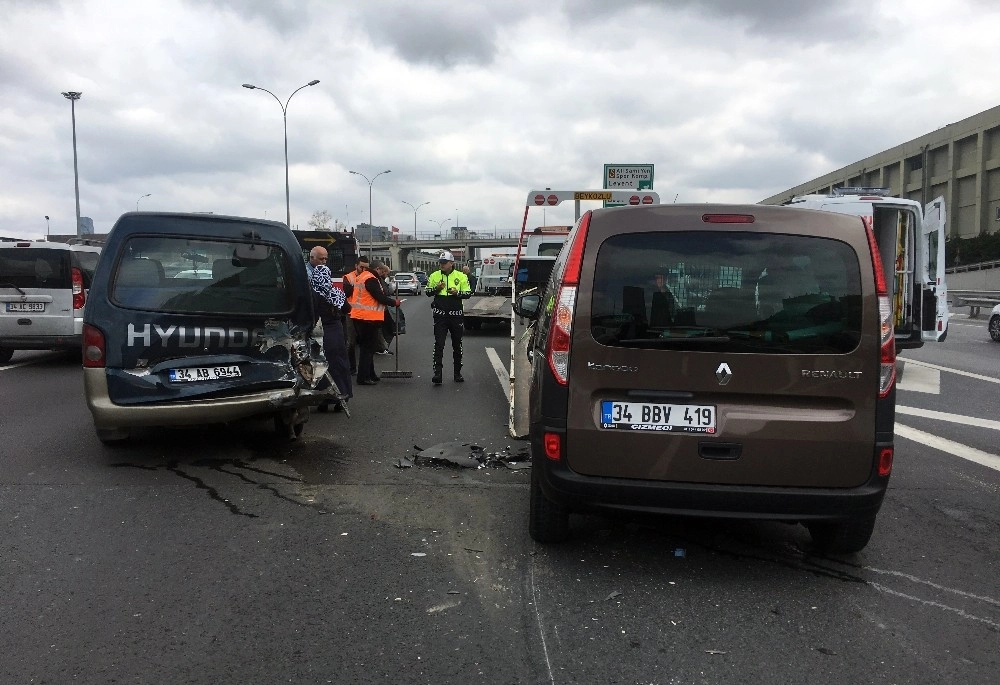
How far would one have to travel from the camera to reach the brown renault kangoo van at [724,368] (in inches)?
150

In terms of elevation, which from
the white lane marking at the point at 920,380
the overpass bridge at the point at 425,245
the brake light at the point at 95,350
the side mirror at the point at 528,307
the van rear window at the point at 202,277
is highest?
the overpass bridge at the point at 425,245

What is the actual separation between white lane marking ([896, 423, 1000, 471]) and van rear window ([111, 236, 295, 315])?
5692mm

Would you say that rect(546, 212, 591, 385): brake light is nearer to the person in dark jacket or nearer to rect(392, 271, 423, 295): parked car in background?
the person in dark jacket

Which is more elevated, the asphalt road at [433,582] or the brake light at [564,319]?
the brake light at [564,319]

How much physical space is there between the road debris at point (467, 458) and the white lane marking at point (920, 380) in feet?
21.2

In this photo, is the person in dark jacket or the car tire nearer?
the car tire

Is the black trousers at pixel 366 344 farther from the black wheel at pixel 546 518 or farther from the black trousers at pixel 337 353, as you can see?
the black wheel at pixel 546 518

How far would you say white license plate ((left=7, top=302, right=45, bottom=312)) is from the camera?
11.9 meters

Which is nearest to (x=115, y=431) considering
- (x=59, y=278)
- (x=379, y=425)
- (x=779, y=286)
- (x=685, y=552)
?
(x=379, y=425)

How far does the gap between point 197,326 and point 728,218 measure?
13.8 feet

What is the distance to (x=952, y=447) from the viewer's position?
7.04 metres

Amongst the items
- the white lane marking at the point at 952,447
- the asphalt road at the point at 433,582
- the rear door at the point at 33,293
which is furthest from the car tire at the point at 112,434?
the white lane marking at the point at 952,447

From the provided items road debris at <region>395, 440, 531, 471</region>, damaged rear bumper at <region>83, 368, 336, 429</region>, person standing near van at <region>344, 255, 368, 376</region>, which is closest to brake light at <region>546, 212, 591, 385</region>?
road debris at <region>395, 440, 531, 471</region>

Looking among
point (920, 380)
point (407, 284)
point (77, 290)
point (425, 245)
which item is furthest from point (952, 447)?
point (425, 245)
